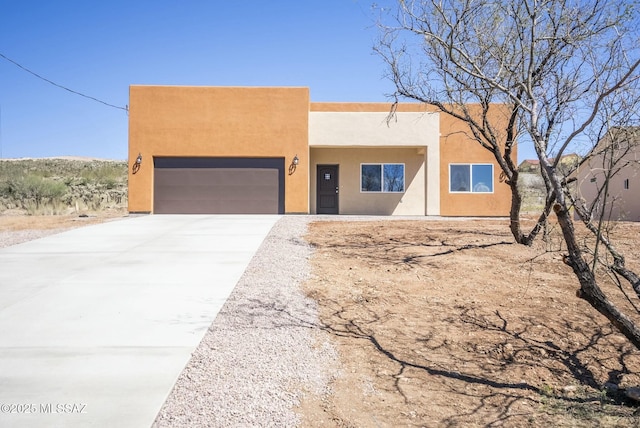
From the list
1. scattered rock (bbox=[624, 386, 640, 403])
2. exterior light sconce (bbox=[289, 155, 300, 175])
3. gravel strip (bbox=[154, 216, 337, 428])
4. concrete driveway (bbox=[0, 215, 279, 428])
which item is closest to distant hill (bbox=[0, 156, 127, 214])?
exterior light sconce (bbox=[289, 155, 300, 175])

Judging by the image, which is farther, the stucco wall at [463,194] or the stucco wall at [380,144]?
the stucco wall at [463,194]

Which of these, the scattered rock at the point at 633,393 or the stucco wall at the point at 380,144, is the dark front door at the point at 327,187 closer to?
the stucco wall at the point at 380,144

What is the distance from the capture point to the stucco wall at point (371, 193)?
1975cm

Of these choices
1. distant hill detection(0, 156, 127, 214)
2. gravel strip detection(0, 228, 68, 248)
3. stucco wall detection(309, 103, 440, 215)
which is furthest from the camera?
distant hill detection(0, 156, 127, 214)

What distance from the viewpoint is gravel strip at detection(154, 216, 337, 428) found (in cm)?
343

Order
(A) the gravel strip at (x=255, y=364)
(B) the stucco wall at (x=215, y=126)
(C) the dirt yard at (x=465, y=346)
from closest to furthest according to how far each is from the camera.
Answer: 1. (A) the gravel strip at (x=255, y=364)
2. (C) the dirt yard at (x=465, y=346)
3. (B) the stucco wall at (x=215, y=126)

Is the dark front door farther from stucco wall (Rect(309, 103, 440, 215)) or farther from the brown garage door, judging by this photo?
the brown garage door

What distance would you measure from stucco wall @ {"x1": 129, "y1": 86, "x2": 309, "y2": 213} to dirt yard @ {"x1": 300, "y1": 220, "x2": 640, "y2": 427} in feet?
32.7

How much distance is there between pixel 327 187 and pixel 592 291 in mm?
16032

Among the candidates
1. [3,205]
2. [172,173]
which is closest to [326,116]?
[172,173]

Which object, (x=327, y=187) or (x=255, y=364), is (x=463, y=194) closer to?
(x=327, y=187)

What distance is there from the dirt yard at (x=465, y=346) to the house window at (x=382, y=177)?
10.9 metres

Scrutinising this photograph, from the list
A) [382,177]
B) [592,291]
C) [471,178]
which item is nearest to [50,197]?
[382,177]

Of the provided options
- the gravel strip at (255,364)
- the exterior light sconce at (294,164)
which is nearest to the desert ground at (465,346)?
the gravel strip at (255,364)
